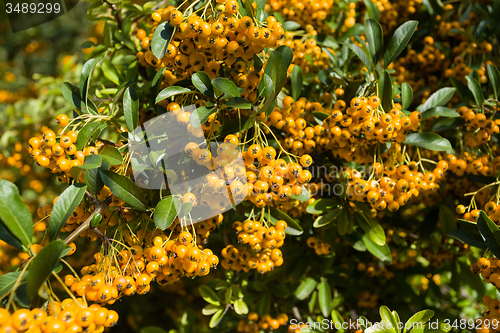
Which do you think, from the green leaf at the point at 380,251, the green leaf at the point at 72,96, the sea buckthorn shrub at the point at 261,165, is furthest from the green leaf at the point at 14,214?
the green leaf at the point at 380,251

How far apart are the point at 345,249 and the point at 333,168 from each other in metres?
0.93

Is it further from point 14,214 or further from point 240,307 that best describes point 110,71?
point 240,307

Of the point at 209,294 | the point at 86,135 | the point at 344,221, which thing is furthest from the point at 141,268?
the point at 344,221

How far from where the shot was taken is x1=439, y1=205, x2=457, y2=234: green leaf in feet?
6.02

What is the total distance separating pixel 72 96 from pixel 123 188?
627 mm

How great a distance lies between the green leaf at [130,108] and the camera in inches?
53.0

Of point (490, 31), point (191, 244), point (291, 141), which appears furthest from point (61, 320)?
point (490, 31)

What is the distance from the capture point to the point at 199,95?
1.40 metres

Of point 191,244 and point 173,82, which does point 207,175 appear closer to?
point 191,244

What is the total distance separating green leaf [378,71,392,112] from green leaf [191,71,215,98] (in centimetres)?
78

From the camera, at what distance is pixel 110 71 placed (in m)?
1.96

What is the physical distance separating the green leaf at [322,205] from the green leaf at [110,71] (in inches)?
54.0

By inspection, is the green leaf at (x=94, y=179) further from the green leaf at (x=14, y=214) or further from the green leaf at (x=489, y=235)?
the green leaf at (x=489, y=235)

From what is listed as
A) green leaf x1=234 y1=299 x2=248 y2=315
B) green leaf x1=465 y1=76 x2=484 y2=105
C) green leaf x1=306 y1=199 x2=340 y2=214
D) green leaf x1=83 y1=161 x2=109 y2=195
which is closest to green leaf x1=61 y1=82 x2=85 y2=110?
green leaf x1=83 y1=161 x2=109 y2=195
